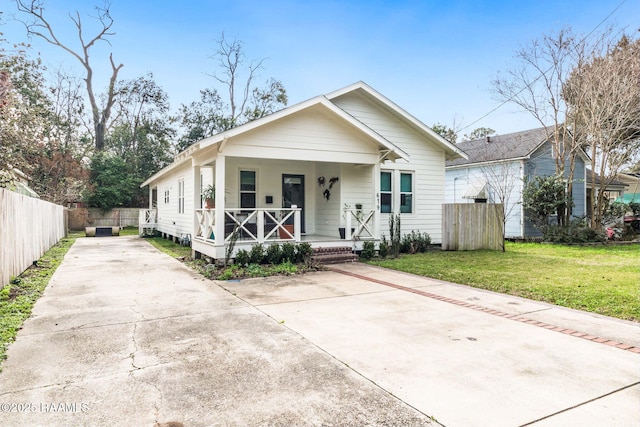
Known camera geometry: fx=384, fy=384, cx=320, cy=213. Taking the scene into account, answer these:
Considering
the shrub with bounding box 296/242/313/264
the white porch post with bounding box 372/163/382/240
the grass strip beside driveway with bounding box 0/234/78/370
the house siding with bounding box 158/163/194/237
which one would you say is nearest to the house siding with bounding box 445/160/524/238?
the white porch post with bounding box 372/163/382/240

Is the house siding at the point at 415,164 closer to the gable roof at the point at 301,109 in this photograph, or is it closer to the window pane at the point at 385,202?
the window pane at the point at 385,202

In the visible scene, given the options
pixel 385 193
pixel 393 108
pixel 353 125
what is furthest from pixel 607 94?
pixel 353 125

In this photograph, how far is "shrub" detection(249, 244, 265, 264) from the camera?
9.41m

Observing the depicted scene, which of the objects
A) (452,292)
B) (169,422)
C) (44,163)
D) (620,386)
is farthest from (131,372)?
(44,163)

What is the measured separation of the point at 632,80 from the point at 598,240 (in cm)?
616

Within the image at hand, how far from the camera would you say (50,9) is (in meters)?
27.3

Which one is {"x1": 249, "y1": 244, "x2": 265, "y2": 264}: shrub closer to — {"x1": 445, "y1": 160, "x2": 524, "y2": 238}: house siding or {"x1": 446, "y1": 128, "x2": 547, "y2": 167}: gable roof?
{"x1": 445, "y1": 160, "x2": 524, "y2": 238}: house siding

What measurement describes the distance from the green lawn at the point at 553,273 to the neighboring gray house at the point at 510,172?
13.8 ft

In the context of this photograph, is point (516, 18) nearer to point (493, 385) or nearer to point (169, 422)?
point (493, 385)

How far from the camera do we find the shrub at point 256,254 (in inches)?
370

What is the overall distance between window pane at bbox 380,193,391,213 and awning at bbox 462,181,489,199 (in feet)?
22.7

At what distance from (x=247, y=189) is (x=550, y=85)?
13.1 metres

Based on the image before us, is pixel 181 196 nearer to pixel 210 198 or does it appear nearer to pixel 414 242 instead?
pixel 210 198

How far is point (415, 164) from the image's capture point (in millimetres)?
13359
